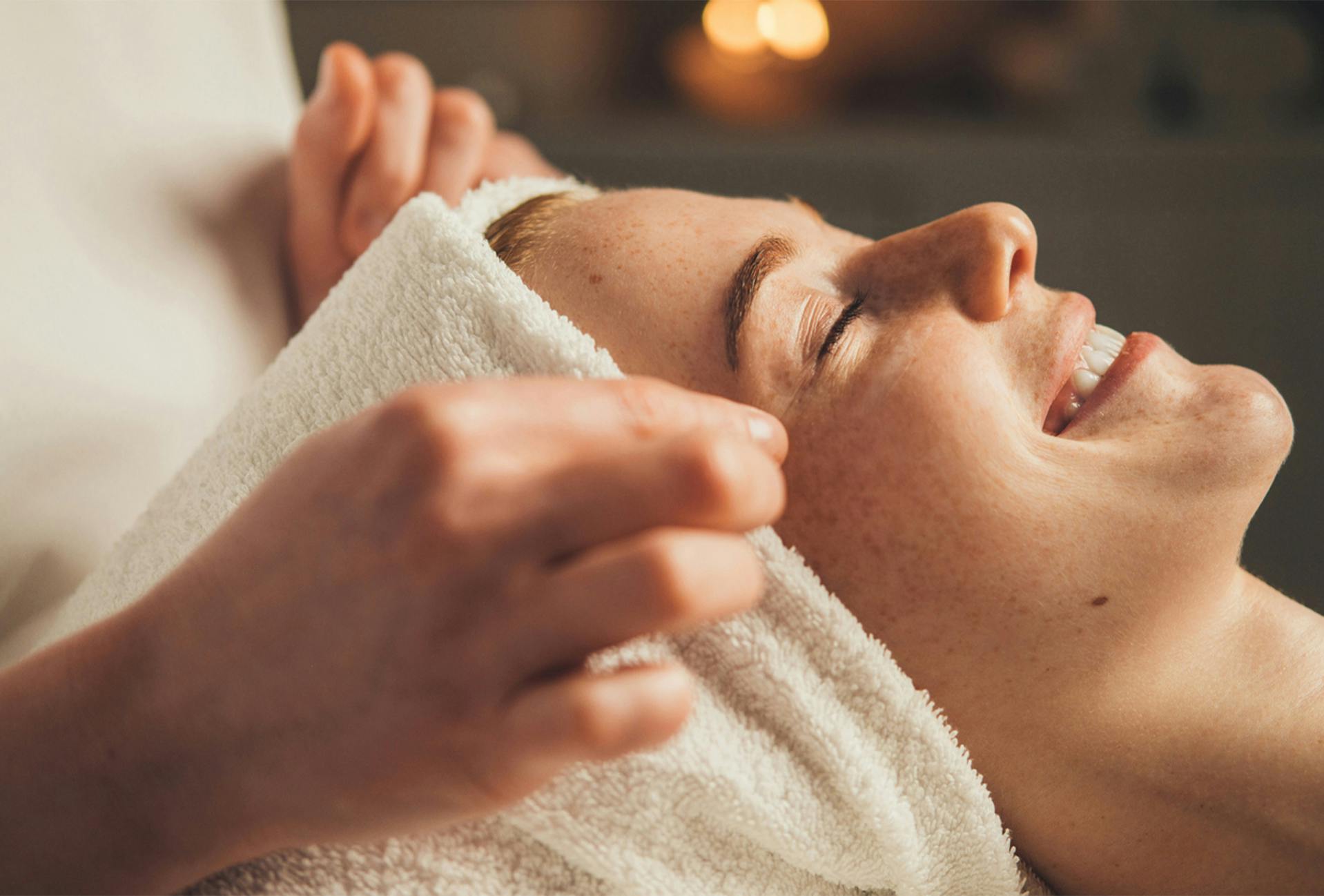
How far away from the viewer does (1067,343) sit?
0.71m

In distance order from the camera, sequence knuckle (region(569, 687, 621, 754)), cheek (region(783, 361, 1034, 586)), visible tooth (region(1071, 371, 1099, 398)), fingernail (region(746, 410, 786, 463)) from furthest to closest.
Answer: visible tooth (region(1071, 371, 1099, 398)) < cheek (region(783, 361, 1034, 586)) < fingernail (region(746, 410, 786, 463)) < knuckle (region(569, 687, 621, 754))

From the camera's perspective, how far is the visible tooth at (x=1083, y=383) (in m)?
0.74

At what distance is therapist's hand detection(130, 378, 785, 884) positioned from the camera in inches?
15.6

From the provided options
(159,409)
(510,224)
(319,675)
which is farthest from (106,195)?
(319,675)

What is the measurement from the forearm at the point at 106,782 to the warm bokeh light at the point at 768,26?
7.48ft

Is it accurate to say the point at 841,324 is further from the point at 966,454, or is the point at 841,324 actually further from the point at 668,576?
the point at 668,576

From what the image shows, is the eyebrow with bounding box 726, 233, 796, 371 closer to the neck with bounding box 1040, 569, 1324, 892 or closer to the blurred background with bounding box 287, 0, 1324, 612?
the neck with bounding box 1040, 569, 1324, 892

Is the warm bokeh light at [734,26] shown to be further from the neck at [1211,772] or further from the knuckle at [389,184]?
the neck at [1211,772]

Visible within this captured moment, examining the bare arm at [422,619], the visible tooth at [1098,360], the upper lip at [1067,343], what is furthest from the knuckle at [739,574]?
the visible tooth at [1098,360]

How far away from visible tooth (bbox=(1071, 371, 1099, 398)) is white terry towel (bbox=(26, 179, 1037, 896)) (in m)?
0.29

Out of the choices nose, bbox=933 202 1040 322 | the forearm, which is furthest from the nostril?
the forearm

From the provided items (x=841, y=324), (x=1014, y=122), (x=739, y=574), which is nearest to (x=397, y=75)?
(x=841, y=324)

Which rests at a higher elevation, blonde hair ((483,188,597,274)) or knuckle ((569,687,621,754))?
blonde hair ((483,188,597,274))

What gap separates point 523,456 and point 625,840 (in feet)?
1.01
